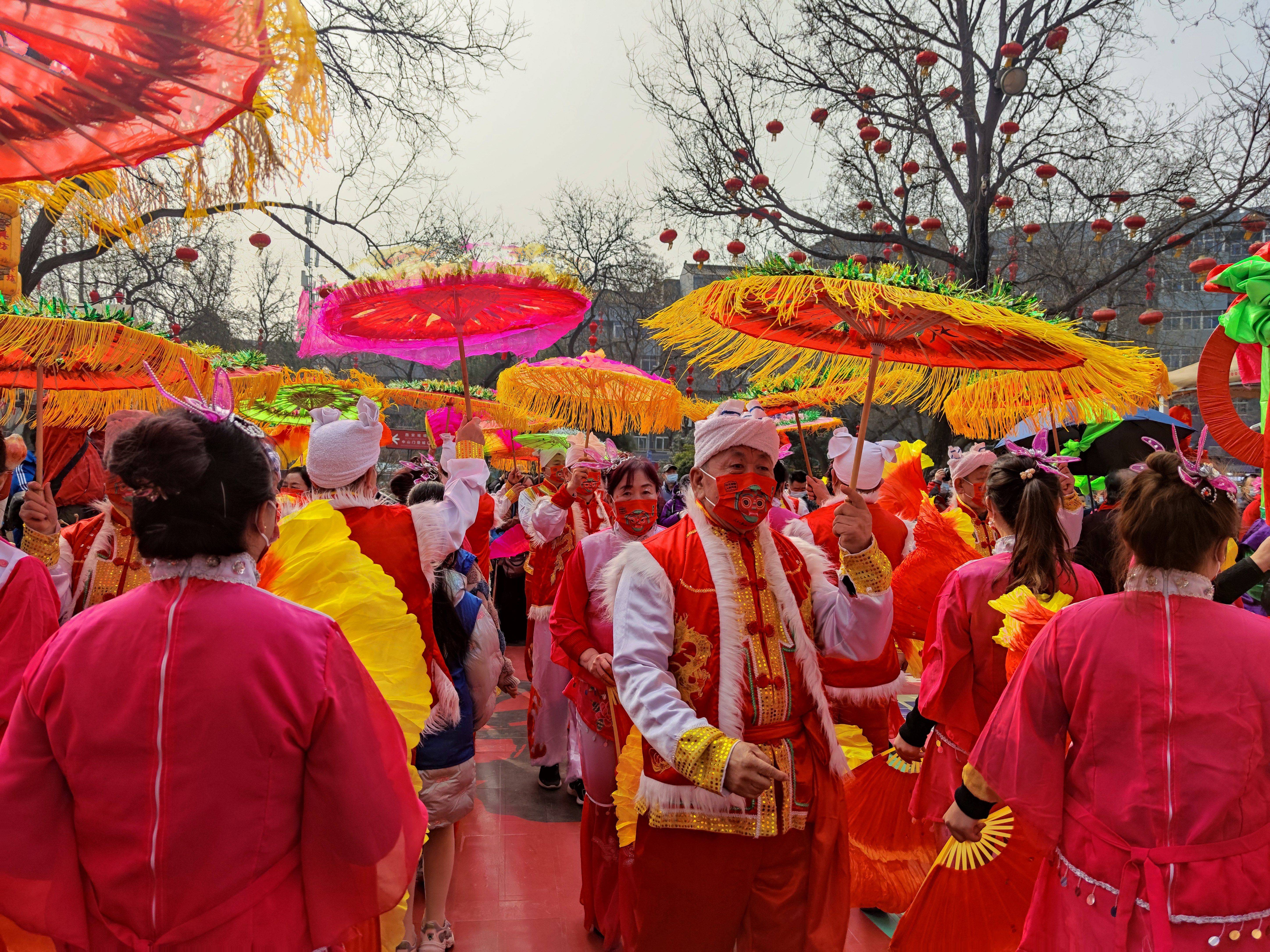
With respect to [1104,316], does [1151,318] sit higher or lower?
lower

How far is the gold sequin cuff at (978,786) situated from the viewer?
2.46 m

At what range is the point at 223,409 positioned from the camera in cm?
195

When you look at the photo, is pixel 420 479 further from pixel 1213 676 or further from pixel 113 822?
pixel 1213 676

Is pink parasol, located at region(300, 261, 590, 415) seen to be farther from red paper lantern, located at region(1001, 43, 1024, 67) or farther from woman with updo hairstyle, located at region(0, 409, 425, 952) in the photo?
red paper lantern, located at region(1001, 43, 1024, 67)

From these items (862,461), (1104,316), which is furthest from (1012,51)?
(862,461)

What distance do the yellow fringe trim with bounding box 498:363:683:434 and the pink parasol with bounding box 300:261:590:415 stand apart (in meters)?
0.70

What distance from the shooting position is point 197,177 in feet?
7.42

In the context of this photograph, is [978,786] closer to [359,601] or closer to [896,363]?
[359,601]

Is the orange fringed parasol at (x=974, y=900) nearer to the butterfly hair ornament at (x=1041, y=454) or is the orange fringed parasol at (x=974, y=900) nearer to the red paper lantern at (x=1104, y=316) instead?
the butterfly hair ornament at (x=1041, y=454)

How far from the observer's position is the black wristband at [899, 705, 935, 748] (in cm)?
357

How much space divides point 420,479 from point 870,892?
11.7ft

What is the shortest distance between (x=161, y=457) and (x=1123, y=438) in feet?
31.3

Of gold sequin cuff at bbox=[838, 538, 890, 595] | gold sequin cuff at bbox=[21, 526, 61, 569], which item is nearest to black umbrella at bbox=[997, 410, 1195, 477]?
gold sequin cuff at bbox=[838, 538, 890, 595]

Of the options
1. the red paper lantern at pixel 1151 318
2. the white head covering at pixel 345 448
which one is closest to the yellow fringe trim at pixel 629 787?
the white head covering at pixel 345 448
